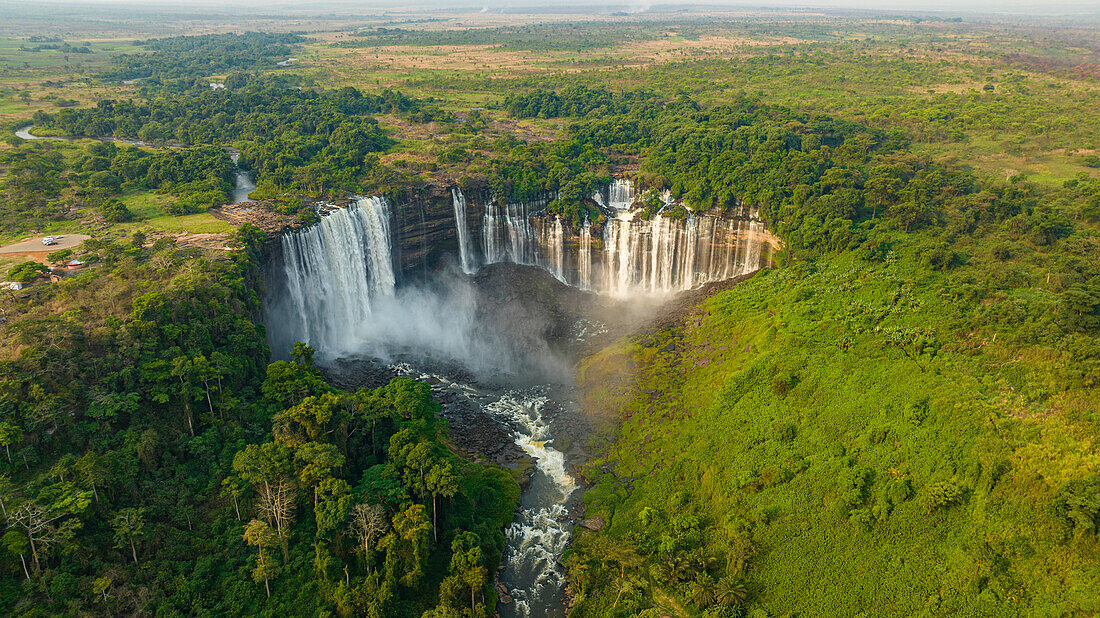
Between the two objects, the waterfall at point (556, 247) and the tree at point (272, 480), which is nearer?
the tree at point (272, 480)

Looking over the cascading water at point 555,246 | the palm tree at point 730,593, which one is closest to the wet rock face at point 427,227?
the cascading water at point 555,246

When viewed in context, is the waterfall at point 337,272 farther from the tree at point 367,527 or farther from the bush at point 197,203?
the tree at point 367,527

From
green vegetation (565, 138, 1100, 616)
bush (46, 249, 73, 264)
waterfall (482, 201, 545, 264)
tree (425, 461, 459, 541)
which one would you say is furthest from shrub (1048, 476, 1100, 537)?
bush (46, 249, 73, 264)

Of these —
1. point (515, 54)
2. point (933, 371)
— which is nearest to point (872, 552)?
point (933, 371)

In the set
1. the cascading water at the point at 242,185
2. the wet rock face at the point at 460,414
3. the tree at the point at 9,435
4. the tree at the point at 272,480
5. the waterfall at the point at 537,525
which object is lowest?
the waterfall at the point at 537,525

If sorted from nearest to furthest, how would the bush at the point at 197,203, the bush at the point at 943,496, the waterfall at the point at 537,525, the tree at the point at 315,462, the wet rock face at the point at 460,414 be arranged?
1. the bush at the point at 943,496
2. the tree at the point at 315,462
3. the waterfall at the point at 537,525
4. the wet rock face at the point at 460,414
5. the bush at the point at 197,203
